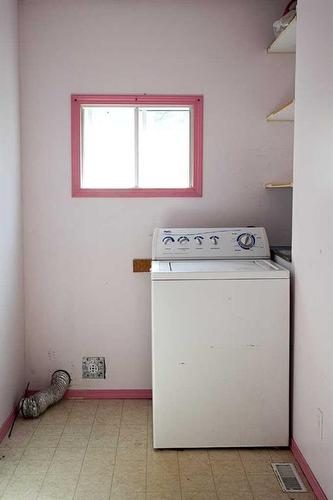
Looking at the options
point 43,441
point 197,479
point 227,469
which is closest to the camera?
point 197,479

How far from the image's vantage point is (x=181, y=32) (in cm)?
378

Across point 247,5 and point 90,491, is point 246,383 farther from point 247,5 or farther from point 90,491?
point 247,5

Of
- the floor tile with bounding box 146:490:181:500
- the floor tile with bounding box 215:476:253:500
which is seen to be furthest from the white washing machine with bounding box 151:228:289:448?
the floor tile with bounding box 146:490:181:500

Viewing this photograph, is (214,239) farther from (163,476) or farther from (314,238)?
(163,476)

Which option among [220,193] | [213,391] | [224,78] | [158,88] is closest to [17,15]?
[158,88]

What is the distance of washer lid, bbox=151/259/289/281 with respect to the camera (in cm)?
312

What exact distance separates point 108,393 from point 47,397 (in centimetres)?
45

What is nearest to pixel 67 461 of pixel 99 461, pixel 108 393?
pixel 99 461

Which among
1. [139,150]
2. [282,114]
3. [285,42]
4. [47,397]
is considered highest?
[285,42]

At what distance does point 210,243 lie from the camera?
12.1 feet

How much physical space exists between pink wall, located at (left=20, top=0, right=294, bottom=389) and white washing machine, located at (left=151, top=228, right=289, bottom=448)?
0.78 meters

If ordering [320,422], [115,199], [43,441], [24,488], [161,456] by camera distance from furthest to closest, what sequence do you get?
[115,199], [43,441], [161,456], [24,488], [320,422]

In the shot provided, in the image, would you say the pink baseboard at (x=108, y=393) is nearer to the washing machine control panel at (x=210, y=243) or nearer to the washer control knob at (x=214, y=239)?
the washing machine control panel at (x=210, y=243)

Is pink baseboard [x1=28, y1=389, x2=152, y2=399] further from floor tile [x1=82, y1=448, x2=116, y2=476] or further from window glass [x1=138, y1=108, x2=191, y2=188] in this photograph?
window glass [x1=138, y1=108, x2=191, y2=188]
